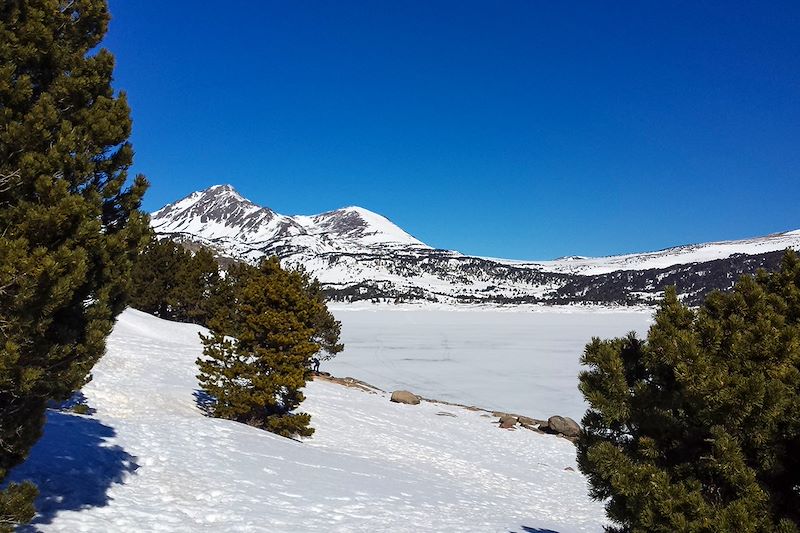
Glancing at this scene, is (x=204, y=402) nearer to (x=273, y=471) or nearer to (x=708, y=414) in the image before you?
(x=273, y=471)

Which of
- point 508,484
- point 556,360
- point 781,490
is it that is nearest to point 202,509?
point 781,490

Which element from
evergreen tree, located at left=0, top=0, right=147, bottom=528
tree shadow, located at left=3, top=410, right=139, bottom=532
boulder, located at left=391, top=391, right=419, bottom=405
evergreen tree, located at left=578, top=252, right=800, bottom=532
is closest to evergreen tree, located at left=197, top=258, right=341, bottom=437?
tree shadow, located at left=3, top=410, right=139, bottom=532

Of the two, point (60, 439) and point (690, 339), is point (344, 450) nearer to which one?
point (60, 439)

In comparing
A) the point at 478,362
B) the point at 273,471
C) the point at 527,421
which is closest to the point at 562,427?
the point at 527,421

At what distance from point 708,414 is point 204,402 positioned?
1901cm

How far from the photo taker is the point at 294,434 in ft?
64.6

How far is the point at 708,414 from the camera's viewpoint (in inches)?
229

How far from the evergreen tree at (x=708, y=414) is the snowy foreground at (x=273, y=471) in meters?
5.89

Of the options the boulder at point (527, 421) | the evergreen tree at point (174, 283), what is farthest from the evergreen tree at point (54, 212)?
the evergreen tree at point (174, 283)

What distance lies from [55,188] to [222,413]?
15122 mm

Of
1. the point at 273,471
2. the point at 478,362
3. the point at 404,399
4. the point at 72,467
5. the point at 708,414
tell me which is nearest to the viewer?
the point at 708,414

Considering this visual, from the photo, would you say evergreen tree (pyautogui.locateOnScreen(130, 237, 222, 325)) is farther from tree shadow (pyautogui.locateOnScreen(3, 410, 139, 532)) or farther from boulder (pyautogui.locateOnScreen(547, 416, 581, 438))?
tree shadow (pyautogui.locateOnScreen(3, 410, 139, 532))

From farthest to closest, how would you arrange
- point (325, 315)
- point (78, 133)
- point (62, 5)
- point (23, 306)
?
point (325, 315) < point (62, 5) < point (78, 133) < point (23, 306)

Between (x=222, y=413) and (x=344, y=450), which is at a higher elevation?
(x=222, y=413)
